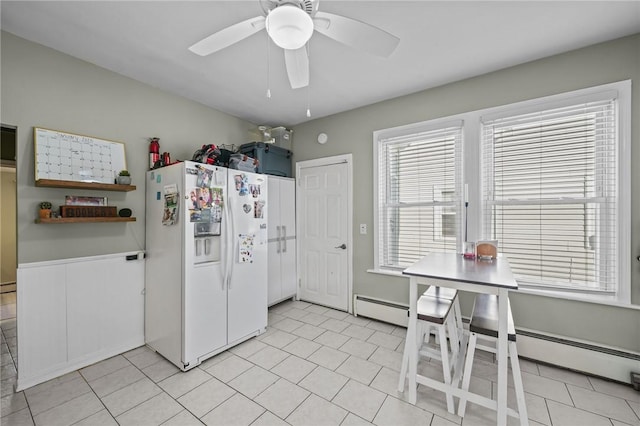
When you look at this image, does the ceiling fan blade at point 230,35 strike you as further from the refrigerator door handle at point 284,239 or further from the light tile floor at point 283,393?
the refrigerator door handle at point 284,239

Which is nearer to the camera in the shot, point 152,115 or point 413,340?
point 413,340

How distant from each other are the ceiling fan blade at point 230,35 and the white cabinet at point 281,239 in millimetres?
2045

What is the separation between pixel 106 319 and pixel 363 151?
319 cm

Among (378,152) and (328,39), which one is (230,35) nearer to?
(328,39)

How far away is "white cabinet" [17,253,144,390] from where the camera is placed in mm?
1963

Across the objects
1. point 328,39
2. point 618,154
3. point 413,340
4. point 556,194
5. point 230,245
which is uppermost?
point 328,39

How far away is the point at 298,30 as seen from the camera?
3.91 ft

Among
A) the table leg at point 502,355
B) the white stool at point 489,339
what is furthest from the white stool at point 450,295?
the table leg at point 502,355

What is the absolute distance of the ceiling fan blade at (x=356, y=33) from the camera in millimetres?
1275

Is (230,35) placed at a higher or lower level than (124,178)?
higher

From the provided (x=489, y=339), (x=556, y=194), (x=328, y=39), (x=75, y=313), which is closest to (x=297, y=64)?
(x=328, y=39)

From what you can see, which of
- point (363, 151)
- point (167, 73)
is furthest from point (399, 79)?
point (167, 73)

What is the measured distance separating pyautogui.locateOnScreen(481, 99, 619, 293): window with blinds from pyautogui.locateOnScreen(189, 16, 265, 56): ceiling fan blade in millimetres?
2297

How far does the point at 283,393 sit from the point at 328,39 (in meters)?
2.69
